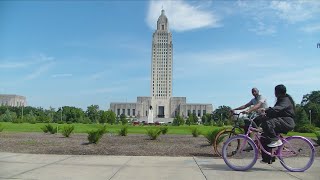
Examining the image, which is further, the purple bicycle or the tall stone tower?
the tall stone tower

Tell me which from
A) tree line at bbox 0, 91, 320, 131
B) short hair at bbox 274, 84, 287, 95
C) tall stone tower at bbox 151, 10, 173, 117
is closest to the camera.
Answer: short hair at bbox 274, 84, 287, 95

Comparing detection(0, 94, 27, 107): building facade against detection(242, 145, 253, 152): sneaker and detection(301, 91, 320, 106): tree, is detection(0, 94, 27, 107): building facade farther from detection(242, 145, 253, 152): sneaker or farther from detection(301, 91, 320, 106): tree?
detection(242, 145, 253, 152): sneaker

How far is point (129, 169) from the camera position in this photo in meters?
8.87

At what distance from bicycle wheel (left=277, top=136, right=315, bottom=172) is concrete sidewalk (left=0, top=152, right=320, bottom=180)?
0.19 meters

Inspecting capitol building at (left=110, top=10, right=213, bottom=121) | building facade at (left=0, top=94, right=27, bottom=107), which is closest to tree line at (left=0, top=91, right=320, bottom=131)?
capitol building at (left=110, top=10, right=213, bottom=121)

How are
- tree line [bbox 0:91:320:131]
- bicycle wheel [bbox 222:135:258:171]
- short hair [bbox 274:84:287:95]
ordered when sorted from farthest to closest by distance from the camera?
tree line [bbox 0:91:320:131] → short hair [bbox 274:84:287:95] → bicycle wheel [bbox 222:135:258:171]

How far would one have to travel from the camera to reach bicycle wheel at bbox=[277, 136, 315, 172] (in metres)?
8.96

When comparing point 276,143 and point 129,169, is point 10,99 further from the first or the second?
point 276,143

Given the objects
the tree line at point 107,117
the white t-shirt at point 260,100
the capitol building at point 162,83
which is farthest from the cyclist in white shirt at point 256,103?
the capitol building at point 162,83

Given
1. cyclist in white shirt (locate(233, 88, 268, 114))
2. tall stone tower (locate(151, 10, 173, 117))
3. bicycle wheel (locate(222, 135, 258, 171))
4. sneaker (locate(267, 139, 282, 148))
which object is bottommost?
bicycle wheel (locate(222, 135, 258, 171))

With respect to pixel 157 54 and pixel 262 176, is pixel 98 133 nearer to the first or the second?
pixel 262 176

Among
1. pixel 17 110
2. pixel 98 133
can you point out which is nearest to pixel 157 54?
pixel 17 110

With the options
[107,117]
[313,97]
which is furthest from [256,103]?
[313,97]

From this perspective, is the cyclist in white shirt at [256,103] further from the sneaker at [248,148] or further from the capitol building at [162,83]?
the capitol building at [162,83]
